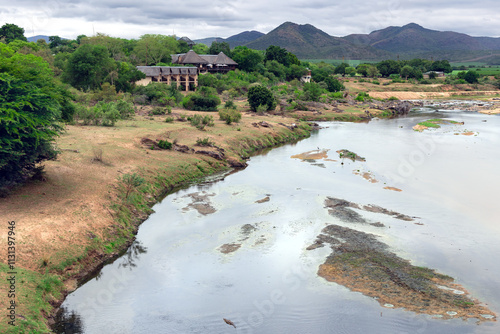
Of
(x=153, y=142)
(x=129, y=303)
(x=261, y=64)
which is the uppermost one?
(x=261, y=64)

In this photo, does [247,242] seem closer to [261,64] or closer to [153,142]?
[153,142]

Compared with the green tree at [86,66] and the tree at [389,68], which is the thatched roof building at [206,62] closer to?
the green tree at [86,66]

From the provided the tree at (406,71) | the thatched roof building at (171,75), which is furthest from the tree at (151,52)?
the tree at (406,71)

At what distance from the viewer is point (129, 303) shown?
19.9 meters

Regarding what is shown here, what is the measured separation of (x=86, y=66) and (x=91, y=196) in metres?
43.5

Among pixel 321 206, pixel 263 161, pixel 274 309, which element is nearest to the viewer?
pixel 274 309

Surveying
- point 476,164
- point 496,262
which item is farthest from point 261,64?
point 496,262

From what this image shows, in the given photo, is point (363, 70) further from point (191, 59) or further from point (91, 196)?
point (91, 196)

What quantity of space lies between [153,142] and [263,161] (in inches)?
467

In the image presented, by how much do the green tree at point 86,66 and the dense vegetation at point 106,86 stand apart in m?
0.14

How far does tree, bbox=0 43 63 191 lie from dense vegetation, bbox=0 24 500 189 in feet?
0.17

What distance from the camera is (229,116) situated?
189ft

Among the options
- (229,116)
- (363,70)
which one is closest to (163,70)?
(229,116)

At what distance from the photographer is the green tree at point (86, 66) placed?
66.2 meters
